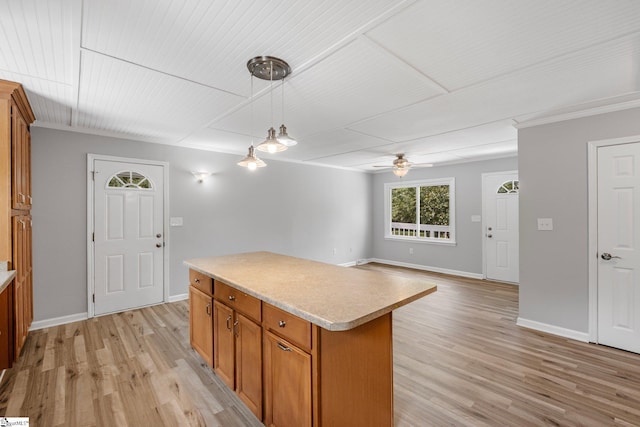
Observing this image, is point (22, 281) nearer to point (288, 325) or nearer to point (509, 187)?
point (288, 325)

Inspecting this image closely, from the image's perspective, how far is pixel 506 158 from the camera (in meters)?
5.40

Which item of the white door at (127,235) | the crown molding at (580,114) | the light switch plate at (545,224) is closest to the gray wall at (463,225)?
the crown molding at (580,114)

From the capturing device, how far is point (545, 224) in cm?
330

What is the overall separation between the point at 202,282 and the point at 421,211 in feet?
17.7

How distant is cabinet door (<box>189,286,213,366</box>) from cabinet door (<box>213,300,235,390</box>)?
0.31 ft

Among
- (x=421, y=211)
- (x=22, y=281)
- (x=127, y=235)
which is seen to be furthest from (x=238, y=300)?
(x=421, y=211)

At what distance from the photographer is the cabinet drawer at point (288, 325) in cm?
149

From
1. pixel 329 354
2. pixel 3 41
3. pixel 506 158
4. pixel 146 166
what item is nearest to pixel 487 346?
pixel 329 354

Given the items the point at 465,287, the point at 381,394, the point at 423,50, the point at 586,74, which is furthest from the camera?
the point at 465,287

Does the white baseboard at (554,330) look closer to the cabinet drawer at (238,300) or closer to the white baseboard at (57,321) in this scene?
the cabinet drawer at (238,300)

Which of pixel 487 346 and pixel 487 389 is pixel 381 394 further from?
pixel 487 346

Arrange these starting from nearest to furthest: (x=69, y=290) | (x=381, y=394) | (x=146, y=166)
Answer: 1. (x=381, y=394)
2. (x=69, y=290)
3. (x=146, y=166)

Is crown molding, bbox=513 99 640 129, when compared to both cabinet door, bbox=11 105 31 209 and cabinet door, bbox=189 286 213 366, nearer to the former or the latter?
cabinet door, bbox=189 286 213 366

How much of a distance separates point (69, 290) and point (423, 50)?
15.0ft
